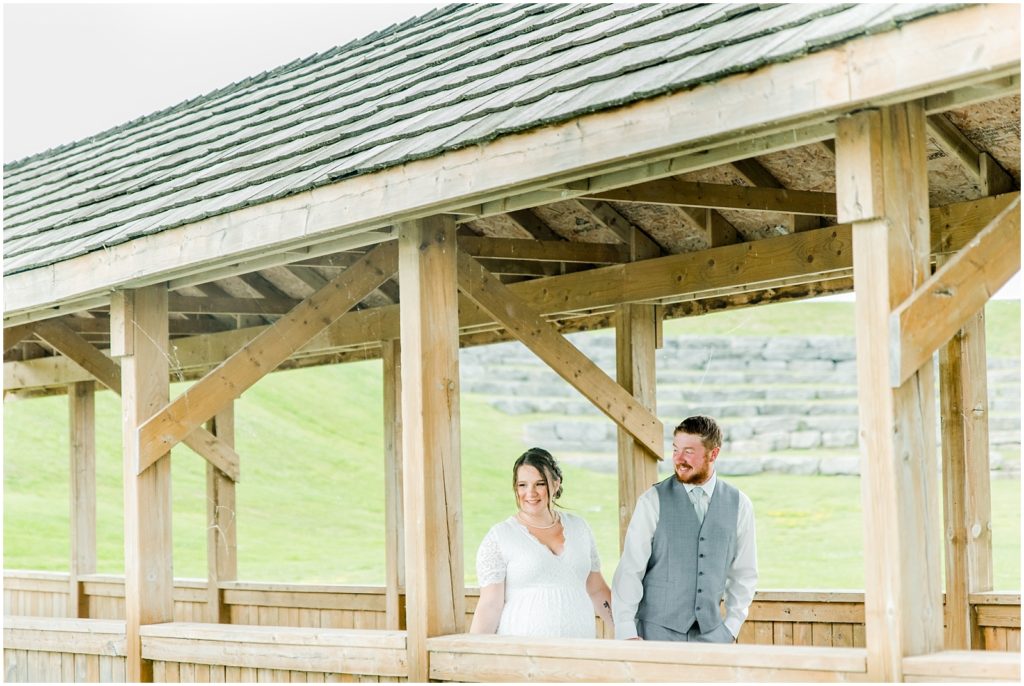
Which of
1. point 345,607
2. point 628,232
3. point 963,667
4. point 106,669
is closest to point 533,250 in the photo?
→ point 628,232

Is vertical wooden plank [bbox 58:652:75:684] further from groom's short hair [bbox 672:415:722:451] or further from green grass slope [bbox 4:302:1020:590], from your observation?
green grass slope [bbox 4:302:1020:590]

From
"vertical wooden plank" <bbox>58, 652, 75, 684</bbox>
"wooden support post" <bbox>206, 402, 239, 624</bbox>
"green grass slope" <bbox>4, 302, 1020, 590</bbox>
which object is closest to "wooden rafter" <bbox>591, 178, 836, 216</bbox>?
"vertical wooden plank" <bbox>58, 652, 75, 684</bbox>

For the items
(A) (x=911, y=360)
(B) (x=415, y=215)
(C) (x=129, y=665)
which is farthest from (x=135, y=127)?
(A) (x=911, y=360)

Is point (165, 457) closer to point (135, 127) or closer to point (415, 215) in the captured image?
point (415, 215)

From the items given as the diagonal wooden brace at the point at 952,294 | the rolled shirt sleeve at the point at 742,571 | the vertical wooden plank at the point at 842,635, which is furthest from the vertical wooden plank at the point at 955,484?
the diagonal wooden brace at the point at 952,294

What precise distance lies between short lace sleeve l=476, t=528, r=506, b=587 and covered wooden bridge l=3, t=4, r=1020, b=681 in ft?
0.44

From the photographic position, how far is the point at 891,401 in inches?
156

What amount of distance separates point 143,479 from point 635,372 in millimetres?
2910

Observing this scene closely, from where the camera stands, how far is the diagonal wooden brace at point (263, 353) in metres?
6.87

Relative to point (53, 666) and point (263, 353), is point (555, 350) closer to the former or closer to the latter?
point (263, 353)

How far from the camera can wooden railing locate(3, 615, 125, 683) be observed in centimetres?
746

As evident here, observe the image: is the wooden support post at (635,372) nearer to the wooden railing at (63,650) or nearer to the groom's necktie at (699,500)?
the groom's necktie at (699,500)

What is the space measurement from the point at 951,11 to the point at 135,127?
29.6 ft

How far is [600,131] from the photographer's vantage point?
15.0 feet
